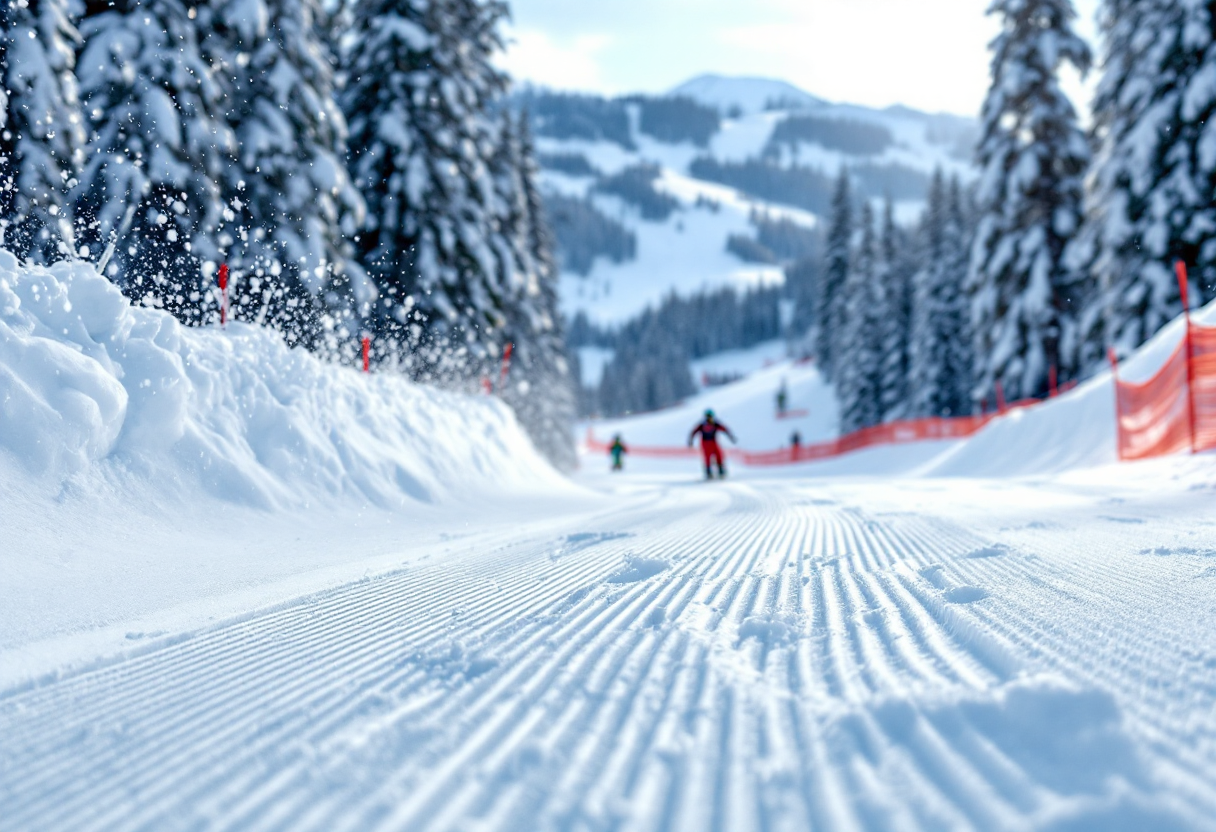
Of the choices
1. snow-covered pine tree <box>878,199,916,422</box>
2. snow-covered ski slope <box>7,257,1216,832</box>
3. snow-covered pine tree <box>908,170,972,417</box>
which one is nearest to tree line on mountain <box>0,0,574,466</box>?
snow-covered ski slope <box>7,257,1216,832</box>

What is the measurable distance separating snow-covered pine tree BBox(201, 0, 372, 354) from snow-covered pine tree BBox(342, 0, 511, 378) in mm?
1311

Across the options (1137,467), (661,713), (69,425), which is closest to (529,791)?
(661,713)

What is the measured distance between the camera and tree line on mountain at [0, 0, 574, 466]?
470 inches

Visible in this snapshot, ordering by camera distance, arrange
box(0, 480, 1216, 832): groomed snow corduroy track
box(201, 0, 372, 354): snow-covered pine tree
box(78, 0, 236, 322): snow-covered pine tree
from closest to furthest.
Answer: box(0, 480, 1216, 832): groomed snow corduroy track → box(78, 0, 236, 322): snow-covered pine tree → box(201, 0, 372, 354): snow-covered pine tree

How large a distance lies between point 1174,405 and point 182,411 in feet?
39.2

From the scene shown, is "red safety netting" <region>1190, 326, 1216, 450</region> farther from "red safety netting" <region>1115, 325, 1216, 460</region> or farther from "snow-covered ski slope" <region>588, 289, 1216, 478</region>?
A: "snow-covered ski slope" <region>588, 289, 1216, 478</region>

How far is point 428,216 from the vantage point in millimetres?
16703

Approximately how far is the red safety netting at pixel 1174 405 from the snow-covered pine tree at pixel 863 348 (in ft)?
94.7

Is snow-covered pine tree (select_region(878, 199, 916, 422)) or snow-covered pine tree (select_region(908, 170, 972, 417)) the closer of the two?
snow-covered pine tree (select_region(908, 170, 972, 417))

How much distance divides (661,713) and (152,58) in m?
15.0

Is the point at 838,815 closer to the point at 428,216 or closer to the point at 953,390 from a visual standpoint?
the point at 428,216

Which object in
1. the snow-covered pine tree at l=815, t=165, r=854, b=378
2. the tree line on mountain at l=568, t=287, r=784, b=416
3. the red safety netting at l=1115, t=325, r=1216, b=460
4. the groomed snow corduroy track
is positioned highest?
the tree line on mountain at l=568, t=287, r=784, b=416

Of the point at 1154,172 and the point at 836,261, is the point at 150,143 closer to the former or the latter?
the point at 1154,172

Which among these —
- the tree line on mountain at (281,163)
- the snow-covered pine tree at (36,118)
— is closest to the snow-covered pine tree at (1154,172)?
the tree line on mountain at (281,163)
